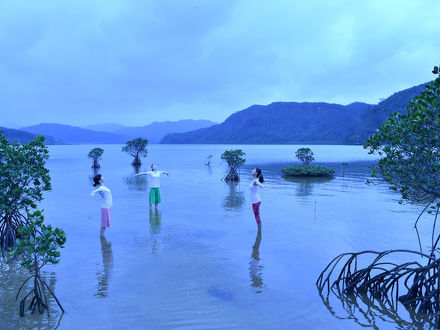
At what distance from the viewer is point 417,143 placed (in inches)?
280

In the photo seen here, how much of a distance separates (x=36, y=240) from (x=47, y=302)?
1.70 metres

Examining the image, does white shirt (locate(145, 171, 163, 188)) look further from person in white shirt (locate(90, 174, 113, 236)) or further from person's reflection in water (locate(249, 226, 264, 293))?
person's reflection in water (locate(249, 226, 264, 293))

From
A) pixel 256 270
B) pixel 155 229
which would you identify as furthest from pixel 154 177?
pixel 256 270

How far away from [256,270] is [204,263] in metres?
1.64

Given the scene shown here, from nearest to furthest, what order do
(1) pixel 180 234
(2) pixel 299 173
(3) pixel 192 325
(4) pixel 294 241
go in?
(3) pixel 192 325 < (4) pixel 294 241 < (1) pixel 180 234 < (2) pixel 299 173

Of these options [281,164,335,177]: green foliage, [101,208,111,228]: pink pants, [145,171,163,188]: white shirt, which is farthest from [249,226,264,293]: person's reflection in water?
[281,164,335,177]: green foliage

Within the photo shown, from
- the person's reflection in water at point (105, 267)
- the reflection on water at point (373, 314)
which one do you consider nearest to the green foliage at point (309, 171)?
the person's reflection in water at point (105, 267)

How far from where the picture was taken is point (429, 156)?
6.78 metres

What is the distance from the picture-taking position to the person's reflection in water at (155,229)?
1119cm

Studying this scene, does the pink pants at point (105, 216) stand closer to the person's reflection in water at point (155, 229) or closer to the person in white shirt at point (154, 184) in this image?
the person's reflection in water at point (155, 229)

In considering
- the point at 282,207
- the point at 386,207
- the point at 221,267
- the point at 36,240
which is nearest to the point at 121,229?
the point at 221,267

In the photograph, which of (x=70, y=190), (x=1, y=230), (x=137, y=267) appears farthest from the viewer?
(x=70, y=190)

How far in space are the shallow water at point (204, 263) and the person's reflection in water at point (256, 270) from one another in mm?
30

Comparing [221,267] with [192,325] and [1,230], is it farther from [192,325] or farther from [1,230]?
[1,230]
